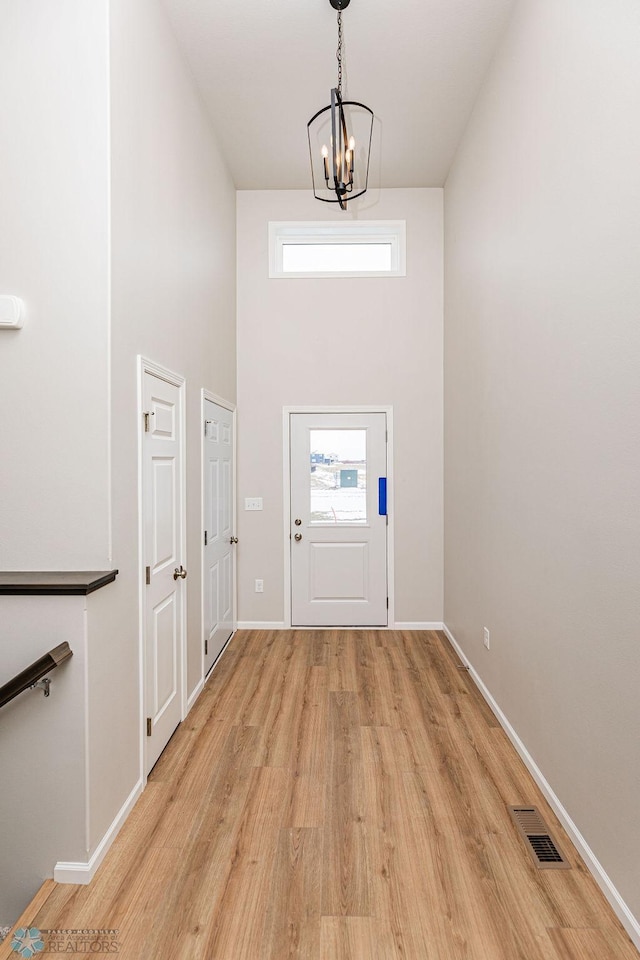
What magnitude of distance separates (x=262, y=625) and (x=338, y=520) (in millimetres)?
1143

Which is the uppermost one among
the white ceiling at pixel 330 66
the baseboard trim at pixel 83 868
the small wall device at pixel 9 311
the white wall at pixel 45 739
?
the white ceiling at pixel 330 66

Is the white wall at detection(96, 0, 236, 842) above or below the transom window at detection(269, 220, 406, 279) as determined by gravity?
below

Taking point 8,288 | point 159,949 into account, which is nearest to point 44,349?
point 8,288

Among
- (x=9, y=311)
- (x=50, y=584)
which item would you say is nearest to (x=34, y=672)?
(x=50, y=584)

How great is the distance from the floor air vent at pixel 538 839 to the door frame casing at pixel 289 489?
2.47 m

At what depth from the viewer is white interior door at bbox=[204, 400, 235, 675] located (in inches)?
140

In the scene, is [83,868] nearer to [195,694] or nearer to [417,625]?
[195,694]

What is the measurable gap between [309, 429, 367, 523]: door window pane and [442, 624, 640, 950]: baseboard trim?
1.92 meters

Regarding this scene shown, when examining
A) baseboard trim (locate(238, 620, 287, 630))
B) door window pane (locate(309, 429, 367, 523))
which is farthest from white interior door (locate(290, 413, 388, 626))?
baseboard trim (locate(238, 620, 287, 630))

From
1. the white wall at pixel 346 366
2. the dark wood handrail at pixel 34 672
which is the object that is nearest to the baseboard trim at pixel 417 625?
the white wall at pixel 346 366

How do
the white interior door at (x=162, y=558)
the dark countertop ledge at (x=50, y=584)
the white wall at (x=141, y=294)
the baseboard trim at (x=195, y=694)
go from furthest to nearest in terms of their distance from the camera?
1. the baseboard trim at (x=195, y=694)
2. the white interior door at (x=162, y=558)
3. the white wall at (x=141, y=294)
4. the dark countertop ledge at (x=50, y=584)

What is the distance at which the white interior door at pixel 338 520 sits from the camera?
4582 millimetres

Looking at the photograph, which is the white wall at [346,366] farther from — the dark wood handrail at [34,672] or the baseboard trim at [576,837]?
the dark wood handrail at [34,672]

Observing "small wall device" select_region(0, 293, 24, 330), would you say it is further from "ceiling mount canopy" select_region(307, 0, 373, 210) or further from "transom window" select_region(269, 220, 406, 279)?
"transom window" select_region(269, 220, 406, 279)
